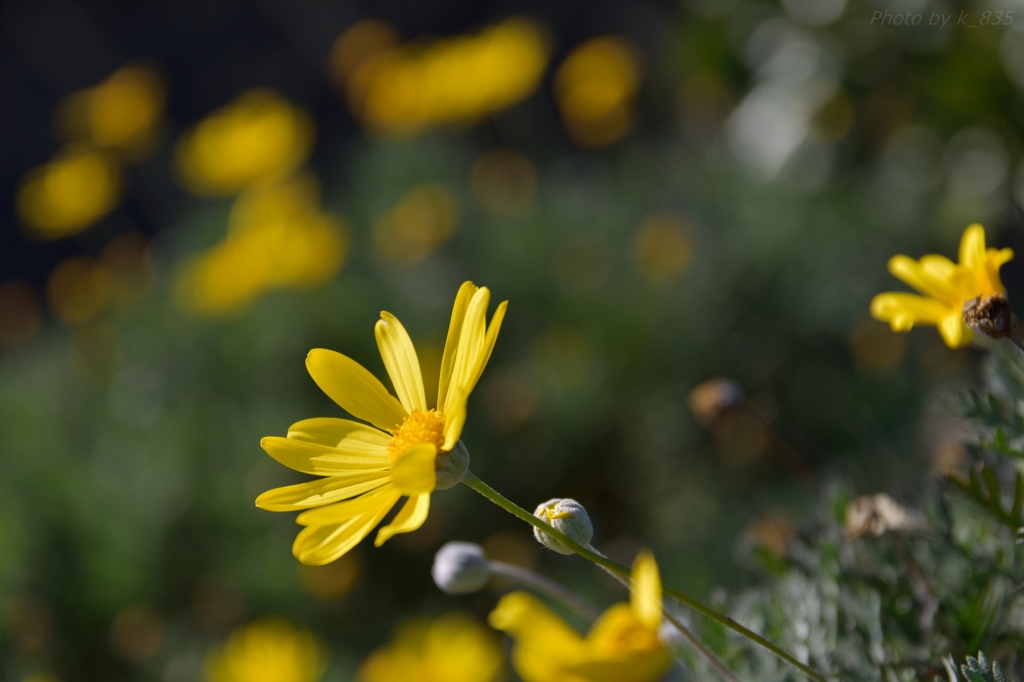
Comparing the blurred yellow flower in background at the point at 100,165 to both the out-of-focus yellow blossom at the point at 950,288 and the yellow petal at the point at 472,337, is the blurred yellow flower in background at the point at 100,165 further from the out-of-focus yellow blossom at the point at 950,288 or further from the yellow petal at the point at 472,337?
the out-of-focus yellow blossom at the point at 950,288

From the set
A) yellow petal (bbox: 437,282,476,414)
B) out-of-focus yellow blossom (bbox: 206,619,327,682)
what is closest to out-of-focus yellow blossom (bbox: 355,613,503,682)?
out-of-focus yellow blossom (bbox: 206,619,327,682)

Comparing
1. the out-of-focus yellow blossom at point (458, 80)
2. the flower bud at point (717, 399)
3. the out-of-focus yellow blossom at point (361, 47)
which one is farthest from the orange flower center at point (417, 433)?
the out-of-focus yellow blossom at point (361, 47)

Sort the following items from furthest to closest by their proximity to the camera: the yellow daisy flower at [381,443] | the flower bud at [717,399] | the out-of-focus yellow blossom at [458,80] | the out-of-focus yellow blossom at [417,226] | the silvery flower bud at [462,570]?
the out-of-focus yellow blossom at [458,80] < the out-of-focus yellow blossom at [417,226] < the flower bud at [717,399] < the silvery flower bud at [462,570] < the yellow daisy flower at [381,443]

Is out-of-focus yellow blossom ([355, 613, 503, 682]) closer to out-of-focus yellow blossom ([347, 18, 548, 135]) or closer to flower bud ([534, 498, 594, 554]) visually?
flower bud ([534, 498, 594, 554])

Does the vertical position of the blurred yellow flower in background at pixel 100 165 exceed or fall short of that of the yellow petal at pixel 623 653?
it falls short

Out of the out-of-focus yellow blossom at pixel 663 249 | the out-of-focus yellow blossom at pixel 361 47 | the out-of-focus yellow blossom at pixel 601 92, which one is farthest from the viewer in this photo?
the out-of-focus yellow blossom at pixel 361 47
